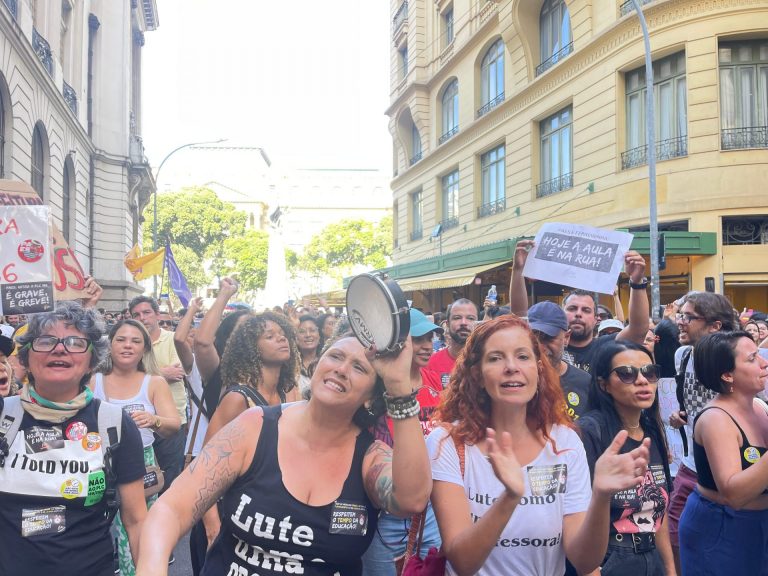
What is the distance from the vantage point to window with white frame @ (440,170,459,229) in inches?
1202

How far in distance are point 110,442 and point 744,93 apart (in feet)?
58.3

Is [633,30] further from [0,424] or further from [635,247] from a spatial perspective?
[0,424]

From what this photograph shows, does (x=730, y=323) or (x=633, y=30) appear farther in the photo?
(x=633, y=30)

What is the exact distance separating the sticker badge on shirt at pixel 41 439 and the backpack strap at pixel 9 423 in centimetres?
5

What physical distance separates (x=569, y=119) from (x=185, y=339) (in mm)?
18649

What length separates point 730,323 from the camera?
4723 mm

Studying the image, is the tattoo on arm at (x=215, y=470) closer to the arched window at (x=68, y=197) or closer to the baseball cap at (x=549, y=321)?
the baseball cap at (x=549, y=321)

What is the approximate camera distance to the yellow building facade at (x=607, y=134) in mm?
16234

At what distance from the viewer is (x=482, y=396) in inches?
107

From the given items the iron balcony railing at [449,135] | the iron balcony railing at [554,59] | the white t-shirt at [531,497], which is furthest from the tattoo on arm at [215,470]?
the iron balcony railing at [449,135]

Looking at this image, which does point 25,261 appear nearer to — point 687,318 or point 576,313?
point 576,313

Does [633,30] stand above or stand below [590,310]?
above

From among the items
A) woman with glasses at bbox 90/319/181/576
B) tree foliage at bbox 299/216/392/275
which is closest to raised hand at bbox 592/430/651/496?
woman with glasses at bbox 90/319/181/576

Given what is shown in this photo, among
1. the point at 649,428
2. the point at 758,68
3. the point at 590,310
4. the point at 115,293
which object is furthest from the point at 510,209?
the point at 649,428
